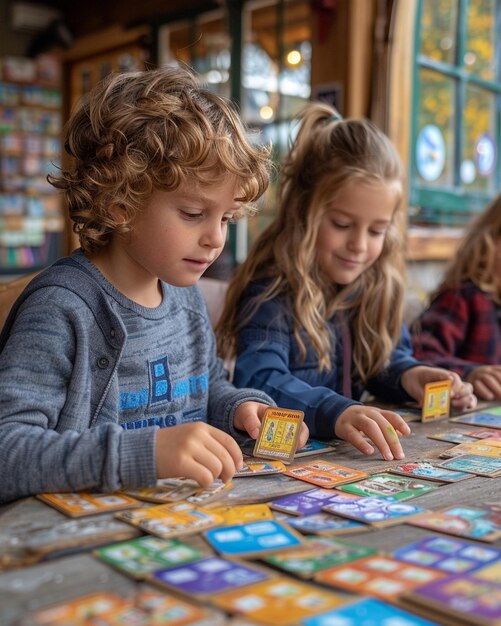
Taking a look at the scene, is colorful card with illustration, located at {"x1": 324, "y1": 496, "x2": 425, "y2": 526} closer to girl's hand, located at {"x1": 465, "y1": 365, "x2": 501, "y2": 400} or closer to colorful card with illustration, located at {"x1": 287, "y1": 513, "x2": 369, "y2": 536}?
colorful card with illustration, located at {"x1": 287, "y1": 513, "x2": 369, "y2": 536}

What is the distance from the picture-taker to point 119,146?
4.13ft

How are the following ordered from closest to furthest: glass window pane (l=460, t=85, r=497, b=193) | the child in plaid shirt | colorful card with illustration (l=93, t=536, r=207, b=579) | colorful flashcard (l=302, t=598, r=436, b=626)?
colorful flashcard (l=302, t=598, r=436, b=626), colorful card with illustration (l=93, t=536, r=207, b=579), the child in plaid shirt, glass window pane (l=460, t=85, r=497, b=193)

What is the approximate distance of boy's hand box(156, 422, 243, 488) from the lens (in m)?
0.96

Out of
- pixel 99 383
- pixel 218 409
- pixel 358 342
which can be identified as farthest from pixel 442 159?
pixel 99 383

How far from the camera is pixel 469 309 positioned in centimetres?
235

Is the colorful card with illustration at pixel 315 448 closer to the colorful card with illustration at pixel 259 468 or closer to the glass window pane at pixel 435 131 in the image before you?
the colorful card with illustration at pixel 259 468

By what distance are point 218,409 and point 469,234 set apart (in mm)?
1437

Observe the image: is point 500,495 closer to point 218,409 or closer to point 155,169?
point 218,409

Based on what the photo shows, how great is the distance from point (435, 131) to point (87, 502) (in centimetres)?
314

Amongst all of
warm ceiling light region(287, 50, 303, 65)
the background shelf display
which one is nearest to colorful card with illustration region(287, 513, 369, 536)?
warm ceiling light region(287, 50, 303, 65)

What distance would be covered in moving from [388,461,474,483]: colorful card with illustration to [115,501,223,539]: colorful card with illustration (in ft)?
1.11

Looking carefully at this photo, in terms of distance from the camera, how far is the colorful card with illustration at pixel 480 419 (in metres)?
1.43

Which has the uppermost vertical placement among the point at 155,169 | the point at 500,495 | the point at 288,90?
the point at 288,90

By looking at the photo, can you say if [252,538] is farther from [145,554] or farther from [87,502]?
[87,502]
